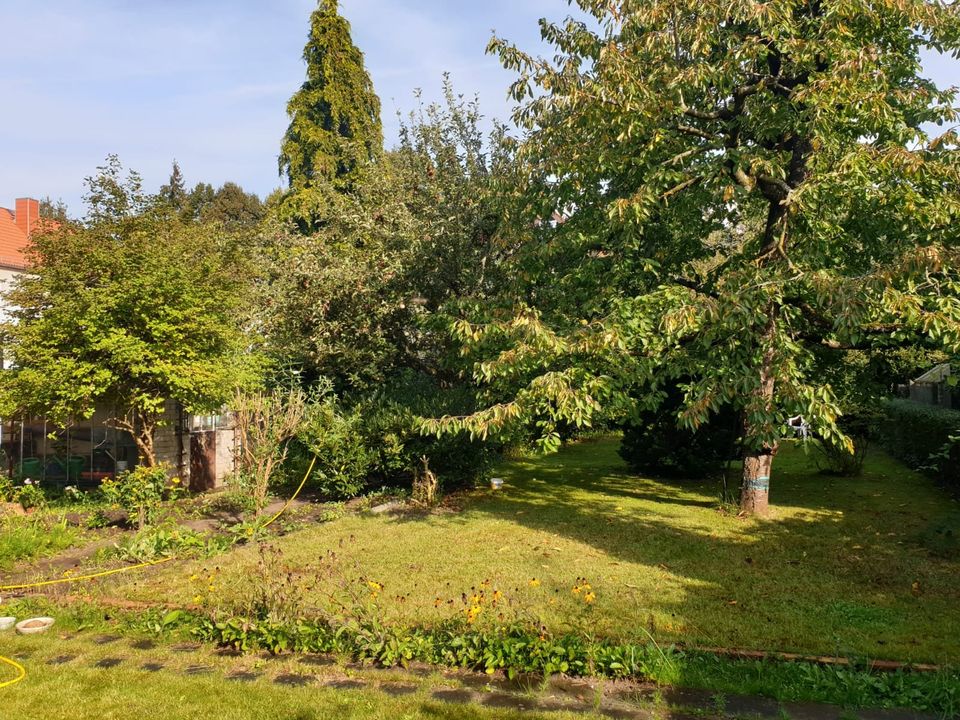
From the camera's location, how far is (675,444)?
48.6 feet

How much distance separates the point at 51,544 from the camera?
9.50m

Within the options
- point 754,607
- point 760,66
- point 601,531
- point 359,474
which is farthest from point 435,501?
point 760,66

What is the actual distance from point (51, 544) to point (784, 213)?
11041 mm

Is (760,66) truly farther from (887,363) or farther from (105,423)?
(105,423)

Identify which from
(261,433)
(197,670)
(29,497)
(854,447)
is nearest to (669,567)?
(197,670)

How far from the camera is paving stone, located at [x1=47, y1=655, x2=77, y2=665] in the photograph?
5727mm

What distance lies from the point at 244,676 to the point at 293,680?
0.41 metres

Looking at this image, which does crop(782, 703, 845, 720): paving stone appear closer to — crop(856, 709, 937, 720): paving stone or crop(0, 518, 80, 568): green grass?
crop(856, 709, 937, 720): paving stone

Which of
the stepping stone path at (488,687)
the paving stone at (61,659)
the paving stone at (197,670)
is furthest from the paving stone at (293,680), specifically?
the paving stone at (61,659)

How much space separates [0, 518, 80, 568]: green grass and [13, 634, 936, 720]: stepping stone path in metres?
3.46

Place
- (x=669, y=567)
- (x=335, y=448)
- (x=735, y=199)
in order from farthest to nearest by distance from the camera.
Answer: (x=335, y=448)
(x=735, y=199)
(x=669, y=567)

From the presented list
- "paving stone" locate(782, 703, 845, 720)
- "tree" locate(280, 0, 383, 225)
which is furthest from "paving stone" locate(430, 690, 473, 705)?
"tree" locate(280, 0, 383, 225)

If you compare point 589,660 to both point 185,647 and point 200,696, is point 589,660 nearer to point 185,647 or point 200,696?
point 200,696

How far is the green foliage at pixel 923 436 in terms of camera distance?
1277cm
